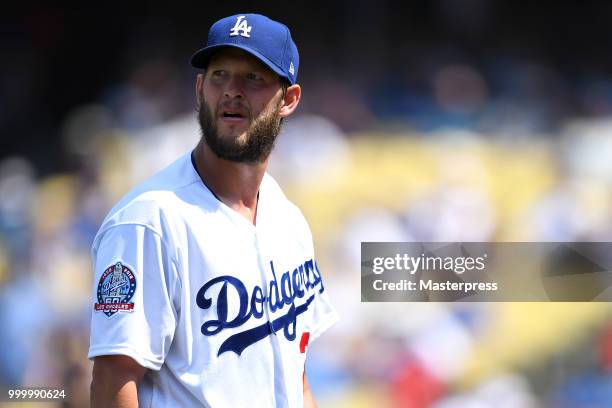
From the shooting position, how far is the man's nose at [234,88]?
7.25ft

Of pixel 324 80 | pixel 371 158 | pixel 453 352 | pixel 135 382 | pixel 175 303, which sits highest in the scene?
pixel 324 80

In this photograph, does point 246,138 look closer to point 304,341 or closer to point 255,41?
point 255,41

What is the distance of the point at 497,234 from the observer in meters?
4.88

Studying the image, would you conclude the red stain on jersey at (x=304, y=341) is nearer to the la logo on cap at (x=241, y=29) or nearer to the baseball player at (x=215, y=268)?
the baseball player at (x=215, y=268)

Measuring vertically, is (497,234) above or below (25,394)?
above

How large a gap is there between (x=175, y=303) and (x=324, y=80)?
3049 mm

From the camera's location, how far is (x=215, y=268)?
6.95 ft

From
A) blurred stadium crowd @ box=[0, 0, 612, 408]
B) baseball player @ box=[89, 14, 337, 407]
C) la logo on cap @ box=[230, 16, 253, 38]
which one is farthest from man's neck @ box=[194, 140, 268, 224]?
blurred stadium crowd @ box=[0, 0, 612, 408]

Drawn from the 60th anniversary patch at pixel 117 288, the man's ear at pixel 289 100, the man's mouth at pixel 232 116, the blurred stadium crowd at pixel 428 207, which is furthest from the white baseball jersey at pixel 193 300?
the blurred stadium crowd at pixel 428 207

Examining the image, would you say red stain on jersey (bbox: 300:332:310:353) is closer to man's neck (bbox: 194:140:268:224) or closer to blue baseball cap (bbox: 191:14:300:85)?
man's neck (bbox: 194:140:268:224)

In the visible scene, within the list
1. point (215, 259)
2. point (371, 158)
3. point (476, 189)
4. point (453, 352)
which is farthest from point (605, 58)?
point (215, 259)

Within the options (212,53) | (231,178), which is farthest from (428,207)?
(212,53)

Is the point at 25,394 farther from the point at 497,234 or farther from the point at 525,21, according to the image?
the point at 525,21

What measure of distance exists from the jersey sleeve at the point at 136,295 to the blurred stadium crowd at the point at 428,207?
290 centimetres
